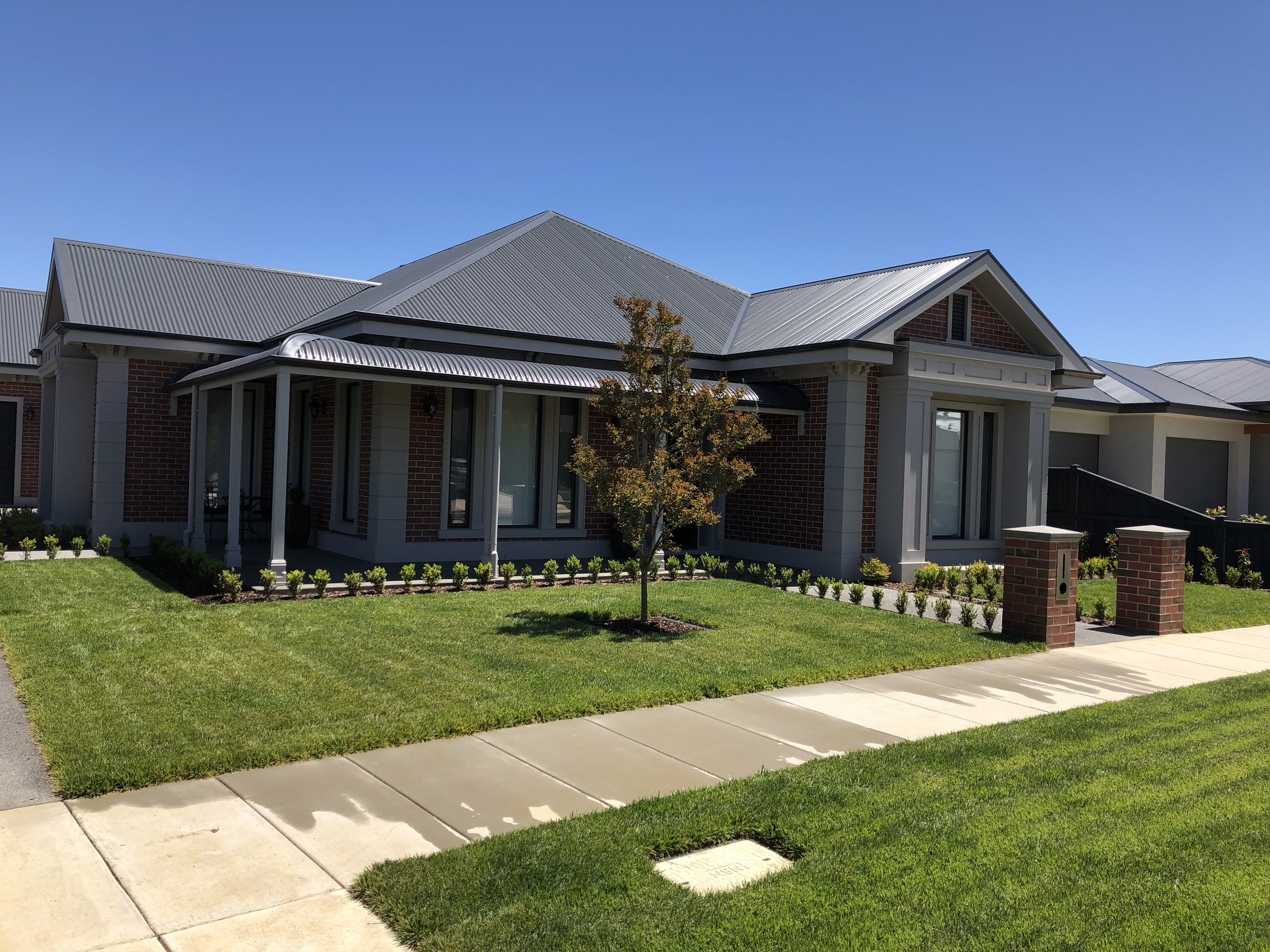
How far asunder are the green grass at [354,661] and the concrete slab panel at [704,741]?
0.92ft

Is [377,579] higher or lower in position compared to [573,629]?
higher

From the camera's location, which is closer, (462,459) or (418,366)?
(418,366)

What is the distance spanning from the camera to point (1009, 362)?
54.7 ft

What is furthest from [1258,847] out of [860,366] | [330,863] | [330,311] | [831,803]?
[330,311]

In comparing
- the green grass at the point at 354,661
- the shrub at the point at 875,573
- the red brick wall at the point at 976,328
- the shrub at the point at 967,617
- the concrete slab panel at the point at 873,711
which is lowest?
the concrete slab panel at the point at 873,711

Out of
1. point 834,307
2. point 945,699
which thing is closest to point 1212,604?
point 834,307

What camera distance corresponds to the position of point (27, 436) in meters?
23.2

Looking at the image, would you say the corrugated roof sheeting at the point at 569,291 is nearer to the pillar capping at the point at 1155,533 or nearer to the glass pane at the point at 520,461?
the glass pane at the point at 520,461

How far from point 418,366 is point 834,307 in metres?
8.08

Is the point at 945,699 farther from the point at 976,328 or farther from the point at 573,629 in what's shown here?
the point at 976,328

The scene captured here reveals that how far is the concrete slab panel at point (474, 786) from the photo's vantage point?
5168mm

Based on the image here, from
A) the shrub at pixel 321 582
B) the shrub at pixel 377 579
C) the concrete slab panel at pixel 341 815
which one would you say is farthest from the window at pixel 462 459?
the concrete slab panel at pixel 341 815

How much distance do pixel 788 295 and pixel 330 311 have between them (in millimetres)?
8754

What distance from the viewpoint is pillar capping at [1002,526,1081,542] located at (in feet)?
35.1
